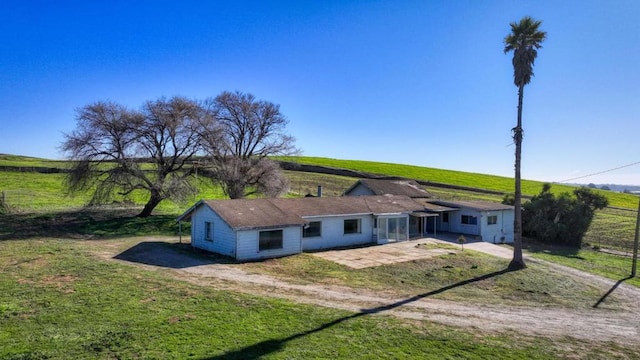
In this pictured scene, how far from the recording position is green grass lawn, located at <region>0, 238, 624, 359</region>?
10445mm

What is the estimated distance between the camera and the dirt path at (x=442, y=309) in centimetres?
1416

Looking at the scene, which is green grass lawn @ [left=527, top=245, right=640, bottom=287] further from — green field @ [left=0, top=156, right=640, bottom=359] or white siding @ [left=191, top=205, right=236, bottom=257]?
white siding @ [left=191, top=205, right=236, bottom=257]

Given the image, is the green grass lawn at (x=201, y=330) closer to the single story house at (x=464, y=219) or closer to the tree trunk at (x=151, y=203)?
the tree trunk at (x=151, y=203)

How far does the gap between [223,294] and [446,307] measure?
8.33 meters

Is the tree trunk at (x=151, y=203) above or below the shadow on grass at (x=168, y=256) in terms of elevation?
above

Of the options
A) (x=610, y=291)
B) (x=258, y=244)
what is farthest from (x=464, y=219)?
(x=258, y=244)

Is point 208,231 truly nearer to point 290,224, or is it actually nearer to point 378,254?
point 290,224

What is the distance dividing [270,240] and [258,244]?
3.04ft

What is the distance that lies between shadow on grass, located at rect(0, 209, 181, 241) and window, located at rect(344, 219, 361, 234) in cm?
1205

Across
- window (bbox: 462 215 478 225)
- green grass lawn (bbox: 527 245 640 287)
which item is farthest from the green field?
window (bbox: 462 215 478 225)

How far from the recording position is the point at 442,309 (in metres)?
15.5

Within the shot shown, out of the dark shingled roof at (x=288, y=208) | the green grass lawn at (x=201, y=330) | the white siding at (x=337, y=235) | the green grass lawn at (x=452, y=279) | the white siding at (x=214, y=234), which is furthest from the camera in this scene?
the white siding at (x=337, y=235)

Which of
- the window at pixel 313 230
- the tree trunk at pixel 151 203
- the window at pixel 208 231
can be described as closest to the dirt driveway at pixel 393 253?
the window at pixel 313 230

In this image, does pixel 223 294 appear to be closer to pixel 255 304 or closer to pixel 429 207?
pixel 255 304
